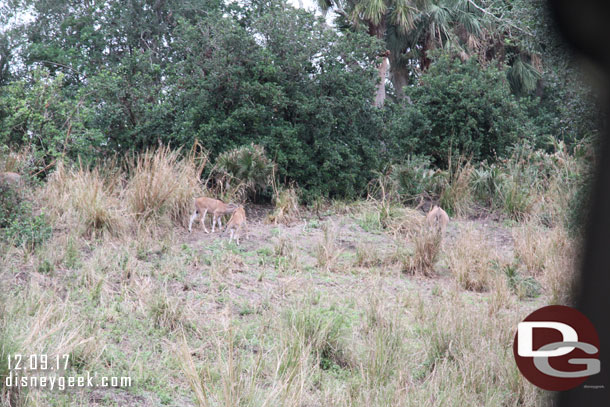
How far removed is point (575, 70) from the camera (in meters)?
7.60

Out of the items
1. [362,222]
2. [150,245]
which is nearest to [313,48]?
[362,222]

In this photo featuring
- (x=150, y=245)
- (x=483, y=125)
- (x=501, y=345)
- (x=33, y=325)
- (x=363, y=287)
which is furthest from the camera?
(x=483, y=125)

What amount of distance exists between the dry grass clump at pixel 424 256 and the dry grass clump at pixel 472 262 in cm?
23

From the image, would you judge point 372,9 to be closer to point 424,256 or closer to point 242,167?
point 242,167

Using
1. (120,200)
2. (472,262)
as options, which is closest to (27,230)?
(120,200)

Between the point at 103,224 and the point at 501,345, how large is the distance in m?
5.79

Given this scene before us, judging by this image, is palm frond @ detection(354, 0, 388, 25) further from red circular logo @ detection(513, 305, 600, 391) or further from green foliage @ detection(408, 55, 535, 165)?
red circular logo @ detection(513, 305, 600, 391)

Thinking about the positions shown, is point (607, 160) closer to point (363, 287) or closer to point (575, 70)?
point (575, 70)

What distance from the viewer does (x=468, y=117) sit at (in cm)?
1425

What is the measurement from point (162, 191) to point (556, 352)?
633 centimetres

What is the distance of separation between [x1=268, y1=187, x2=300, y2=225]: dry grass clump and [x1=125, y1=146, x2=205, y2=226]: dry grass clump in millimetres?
1554

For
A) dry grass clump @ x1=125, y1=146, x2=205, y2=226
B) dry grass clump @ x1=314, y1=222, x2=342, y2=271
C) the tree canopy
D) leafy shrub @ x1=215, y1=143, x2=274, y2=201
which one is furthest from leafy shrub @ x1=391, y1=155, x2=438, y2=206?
dry grass clump @ x1=125, y1=146, x2=205, y2=226

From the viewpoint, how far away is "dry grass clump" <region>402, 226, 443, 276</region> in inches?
341

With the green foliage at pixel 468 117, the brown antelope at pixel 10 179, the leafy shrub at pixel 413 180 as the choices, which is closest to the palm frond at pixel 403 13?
the green foliage at pixel 468 117
